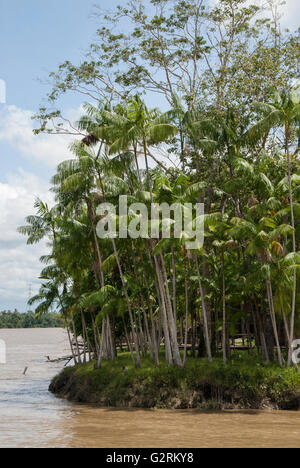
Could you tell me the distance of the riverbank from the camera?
1886 cm

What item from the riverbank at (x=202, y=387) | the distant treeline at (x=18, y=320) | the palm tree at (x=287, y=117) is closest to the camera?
the riverbank at (x=202, y=387)

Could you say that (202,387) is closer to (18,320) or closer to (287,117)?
(287,117)

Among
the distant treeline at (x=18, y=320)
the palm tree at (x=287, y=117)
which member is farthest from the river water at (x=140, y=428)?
the distant treeline at (x=18, y=320)

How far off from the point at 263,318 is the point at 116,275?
7.12 m

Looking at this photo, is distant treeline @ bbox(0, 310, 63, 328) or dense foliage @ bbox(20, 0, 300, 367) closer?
dense foliage @ bbox(20, 0, 300, 367)

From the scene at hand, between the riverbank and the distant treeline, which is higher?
the distant treeline

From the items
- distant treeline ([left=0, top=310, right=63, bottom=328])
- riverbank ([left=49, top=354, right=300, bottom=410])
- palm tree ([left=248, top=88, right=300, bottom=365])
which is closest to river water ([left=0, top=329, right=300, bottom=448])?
riverbank ([left=49, top=354, right=300, bottom=410])

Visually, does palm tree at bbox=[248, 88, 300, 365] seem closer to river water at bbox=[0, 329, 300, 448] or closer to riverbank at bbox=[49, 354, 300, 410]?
riverbank at bbox=[49, 354, 300, 410]

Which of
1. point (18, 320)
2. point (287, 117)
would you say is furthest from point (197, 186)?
point (18, 320)

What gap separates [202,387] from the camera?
19875mm

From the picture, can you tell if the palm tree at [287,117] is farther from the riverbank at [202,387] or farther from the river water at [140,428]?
the river water at [140,428]

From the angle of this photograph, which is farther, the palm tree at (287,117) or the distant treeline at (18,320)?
the distant treeline at (18,320)

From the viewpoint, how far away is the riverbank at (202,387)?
18.9 m

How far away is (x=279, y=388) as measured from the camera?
18.8 m
